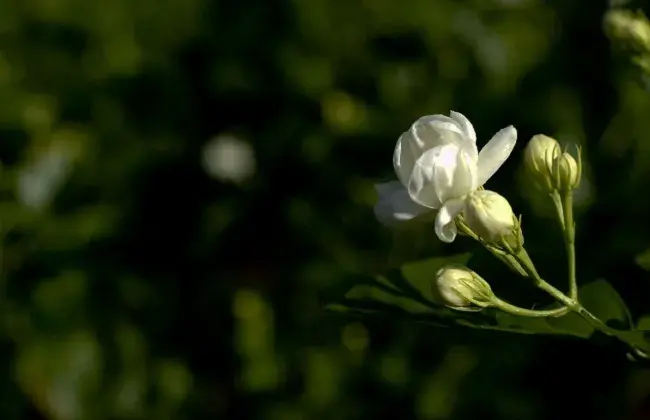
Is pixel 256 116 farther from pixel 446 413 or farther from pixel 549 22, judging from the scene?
pixel 446 413

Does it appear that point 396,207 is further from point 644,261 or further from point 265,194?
point 265,194

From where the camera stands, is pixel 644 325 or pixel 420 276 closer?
pixel 644 325

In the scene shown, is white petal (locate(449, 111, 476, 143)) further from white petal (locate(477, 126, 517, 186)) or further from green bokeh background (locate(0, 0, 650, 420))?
green bokeh background (locate(0, 0, 650, 420))

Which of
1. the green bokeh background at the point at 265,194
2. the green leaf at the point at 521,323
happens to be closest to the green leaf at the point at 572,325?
the green leaf at the point at 521,323

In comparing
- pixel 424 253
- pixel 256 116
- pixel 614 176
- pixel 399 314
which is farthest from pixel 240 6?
pixel 399 314

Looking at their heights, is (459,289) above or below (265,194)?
above

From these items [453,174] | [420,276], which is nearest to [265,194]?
[420,276]

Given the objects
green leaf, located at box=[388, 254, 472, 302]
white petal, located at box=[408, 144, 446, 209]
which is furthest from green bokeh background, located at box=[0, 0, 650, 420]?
white petal, located at box=[408, 144, 446, 209]
